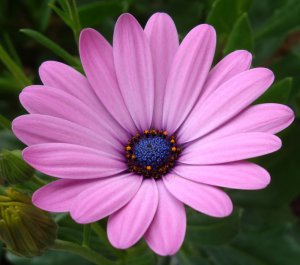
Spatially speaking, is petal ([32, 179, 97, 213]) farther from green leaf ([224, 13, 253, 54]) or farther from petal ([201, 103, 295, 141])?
green leaf ([224, 13, 253, 54])

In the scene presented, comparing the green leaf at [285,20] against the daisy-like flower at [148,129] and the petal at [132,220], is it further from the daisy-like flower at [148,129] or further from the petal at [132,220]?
the petal at [132,220]

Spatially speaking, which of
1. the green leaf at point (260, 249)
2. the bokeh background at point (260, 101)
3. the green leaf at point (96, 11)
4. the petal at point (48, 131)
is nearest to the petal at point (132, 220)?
the petal at point (48, 131)

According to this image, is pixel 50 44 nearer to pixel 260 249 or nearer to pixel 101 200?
pixel 101 200

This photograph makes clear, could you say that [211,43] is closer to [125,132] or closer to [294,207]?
[125,132]

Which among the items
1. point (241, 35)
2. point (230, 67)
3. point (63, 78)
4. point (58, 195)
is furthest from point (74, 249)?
point (241, 35)

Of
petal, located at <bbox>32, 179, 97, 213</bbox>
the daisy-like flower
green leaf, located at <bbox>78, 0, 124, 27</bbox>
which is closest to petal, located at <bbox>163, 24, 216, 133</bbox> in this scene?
the daisy-like flower

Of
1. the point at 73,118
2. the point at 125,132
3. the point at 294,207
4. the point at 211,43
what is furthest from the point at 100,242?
the point at 294,207
